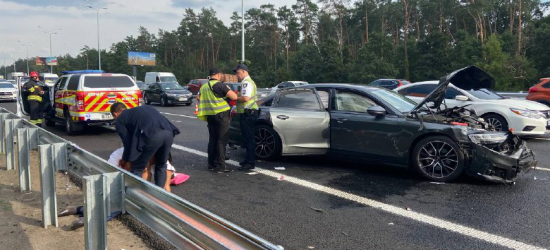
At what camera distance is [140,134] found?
443cm

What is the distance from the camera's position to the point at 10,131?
242 inches

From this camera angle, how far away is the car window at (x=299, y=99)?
7142mm

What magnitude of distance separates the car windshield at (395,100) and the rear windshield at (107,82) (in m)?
7.36

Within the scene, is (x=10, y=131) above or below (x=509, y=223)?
above

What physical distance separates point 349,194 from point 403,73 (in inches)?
1658

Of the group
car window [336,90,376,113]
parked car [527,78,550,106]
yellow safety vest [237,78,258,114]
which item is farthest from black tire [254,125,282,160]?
parked car [527,78,550,106]

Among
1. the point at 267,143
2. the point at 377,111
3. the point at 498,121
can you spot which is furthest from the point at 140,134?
the point at 498,121

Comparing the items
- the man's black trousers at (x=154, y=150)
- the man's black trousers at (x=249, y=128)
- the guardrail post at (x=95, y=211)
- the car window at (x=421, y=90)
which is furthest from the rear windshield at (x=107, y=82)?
the guardrail post at (x=95, y=211)

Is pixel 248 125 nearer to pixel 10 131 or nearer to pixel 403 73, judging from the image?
pixel 10 131

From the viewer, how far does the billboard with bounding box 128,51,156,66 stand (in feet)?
220

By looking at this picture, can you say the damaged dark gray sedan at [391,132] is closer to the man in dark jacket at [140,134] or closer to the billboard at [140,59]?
the man in dark jacket at [140,134]

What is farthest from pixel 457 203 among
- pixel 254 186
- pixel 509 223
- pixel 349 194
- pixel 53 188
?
pixel 53 188

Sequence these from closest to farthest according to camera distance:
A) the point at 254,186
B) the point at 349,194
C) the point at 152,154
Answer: the point at 152,154 → the point at 349,194 → the point at 254,186

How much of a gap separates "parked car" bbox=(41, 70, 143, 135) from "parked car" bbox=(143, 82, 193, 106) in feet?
38.1
